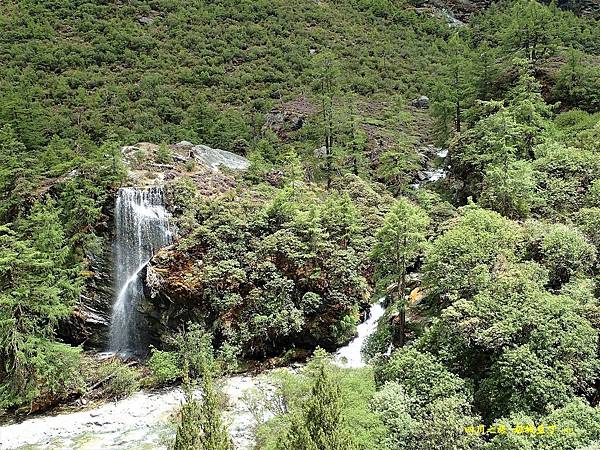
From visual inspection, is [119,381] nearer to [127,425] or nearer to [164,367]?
[164,367]

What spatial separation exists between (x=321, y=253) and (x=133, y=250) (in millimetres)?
12562

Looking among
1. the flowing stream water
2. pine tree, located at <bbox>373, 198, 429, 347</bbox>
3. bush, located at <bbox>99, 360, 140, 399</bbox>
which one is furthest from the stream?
pine tree, located at <bbox>373, 198, 429, 347</bbox>

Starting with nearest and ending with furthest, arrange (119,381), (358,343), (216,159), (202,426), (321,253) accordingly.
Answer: (202,426) < (119,381) < (358,343) < (321,253) < (216,159)

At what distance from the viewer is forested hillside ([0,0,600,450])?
56.0 ft

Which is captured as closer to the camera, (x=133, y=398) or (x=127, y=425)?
(x=127, y=425)

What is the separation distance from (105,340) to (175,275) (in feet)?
21.9

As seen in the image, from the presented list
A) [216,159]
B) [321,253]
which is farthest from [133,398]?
[216,159]

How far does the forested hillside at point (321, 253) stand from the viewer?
1706cm

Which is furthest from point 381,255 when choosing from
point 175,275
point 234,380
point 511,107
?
Answer: point 511,107

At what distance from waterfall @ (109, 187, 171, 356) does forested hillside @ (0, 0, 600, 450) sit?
15cm

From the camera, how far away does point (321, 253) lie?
3188 cm

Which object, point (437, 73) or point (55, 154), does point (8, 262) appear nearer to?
point (55, 154)

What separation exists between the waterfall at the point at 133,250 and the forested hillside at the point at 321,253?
152 mm

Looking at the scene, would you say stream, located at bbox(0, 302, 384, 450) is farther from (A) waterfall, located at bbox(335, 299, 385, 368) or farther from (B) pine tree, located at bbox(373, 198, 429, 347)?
(B) pine tree, located at bbox(373, 198, 429, 347)
